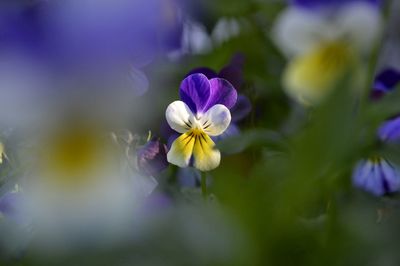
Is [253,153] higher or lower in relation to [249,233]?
higher

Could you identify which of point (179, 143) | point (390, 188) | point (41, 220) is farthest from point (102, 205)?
point (390, 188)

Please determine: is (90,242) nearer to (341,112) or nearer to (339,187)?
(341,112)

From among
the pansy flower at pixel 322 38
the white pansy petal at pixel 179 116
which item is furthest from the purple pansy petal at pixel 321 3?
the white pansy petal at pixel 179 116

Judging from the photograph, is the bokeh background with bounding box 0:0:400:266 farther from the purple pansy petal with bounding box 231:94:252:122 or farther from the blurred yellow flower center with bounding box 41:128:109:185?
the purple pansy petal with bounding box 231:94:252:122

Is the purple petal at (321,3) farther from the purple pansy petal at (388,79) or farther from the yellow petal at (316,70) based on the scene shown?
the purple pansy petal at (388,79)

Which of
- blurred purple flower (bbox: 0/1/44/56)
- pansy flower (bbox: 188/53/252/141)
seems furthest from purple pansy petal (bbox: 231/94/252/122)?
blurred purple flower (bbox: 0/1/44/56)

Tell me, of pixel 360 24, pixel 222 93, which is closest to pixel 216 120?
pixel 222 93

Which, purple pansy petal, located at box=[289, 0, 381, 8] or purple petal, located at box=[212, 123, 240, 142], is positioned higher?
purple petal, located at box=[212, 123, 240, 142]
